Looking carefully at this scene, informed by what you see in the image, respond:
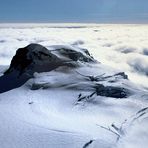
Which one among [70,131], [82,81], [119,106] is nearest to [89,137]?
[70,131]

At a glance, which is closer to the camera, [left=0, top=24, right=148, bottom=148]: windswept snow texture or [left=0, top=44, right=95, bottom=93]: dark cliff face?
[left=0, top=24, right=148, bottom=148]: windswept snow texture

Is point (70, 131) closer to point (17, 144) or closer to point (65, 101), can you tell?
point (17, 144)

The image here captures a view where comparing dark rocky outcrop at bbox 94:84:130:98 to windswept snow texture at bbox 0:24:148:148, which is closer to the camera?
windswept snow texture at bbox 0:24:148:148

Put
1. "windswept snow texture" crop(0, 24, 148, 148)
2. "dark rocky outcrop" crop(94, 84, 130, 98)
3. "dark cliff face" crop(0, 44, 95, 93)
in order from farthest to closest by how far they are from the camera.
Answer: "dark cliff face" crop(0, 44, 95, 93), "dark rocky outcrop" crop(94, 84, 130, 98), "windswept snow texture" crop(0, 24, 148, 148)

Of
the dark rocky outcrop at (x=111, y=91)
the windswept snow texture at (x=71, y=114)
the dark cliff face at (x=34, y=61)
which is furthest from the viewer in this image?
the dark cliff face at (x=34, y=61)

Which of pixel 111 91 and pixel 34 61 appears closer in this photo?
pixel 111 91

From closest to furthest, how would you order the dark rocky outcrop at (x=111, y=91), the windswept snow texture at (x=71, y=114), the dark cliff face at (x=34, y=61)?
the windswept snow texture at (x=71, y=114) → the dark rocky outcrop at (x=111, y=91) → the dark cliff face at (x=34, y=61)

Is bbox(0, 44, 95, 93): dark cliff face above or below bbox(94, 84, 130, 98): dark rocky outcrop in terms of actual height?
above

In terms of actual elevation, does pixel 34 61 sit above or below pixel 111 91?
above

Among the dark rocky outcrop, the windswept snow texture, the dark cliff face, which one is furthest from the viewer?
the dark cliff face
